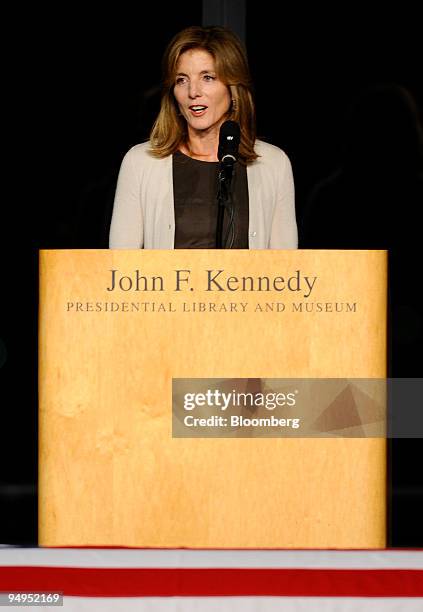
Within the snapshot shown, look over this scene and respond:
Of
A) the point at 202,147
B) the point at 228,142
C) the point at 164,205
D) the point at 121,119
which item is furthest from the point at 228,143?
the point at 121,119

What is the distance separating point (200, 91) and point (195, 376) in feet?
3.59

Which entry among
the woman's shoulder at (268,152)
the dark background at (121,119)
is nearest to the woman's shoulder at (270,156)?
the woman's shoulder at (268,152)

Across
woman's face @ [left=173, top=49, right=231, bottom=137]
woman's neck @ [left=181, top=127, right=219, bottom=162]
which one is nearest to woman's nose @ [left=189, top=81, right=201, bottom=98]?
woman's face @ [left=173, top=49, right=231, bottom=137]

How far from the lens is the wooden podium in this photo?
155cm

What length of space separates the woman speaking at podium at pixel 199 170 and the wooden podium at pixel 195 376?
0.76 m

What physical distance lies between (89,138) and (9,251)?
506mm

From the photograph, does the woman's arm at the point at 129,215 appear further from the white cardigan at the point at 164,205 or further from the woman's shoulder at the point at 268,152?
the woman's shoulder at the point at 268,152

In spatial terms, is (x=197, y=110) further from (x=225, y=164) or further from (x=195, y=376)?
(x=195, y=376)

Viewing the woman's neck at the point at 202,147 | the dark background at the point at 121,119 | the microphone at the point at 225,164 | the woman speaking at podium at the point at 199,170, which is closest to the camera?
the microphone at the point at 225,164

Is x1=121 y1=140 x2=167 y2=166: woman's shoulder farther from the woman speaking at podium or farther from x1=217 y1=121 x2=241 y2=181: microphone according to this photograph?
x1=217 y1=121 x2=241 y2=181: microphone

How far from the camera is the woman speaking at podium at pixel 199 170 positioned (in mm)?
2340

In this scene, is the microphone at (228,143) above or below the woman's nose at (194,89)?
below

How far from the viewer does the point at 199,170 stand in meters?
2.41

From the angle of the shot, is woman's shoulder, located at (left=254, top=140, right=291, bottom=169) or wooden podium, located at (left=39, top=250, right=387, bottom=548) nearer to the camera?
wooden podium, located at (left=39, top=250, right=387, bottom=548)
